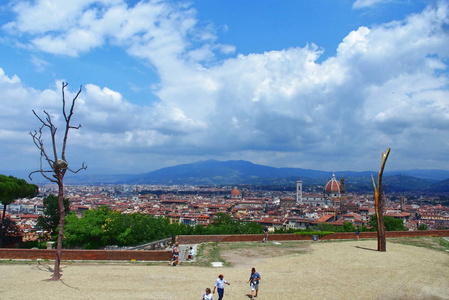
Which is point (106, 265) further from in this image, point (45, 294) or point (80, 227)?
point (80, 227)

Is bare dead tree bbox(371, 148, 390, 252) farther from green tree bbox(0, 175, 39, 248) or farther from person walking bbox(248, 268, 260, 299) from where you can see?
green tree bbox(0, 175, 39, 248)

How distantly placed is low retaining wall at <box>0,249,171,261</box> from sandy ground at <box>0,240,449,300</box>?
1.79 feet

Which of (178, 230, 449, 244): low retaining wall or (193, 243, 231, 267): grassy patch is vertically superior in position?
(178, 230, 449, 244): low retaining wall

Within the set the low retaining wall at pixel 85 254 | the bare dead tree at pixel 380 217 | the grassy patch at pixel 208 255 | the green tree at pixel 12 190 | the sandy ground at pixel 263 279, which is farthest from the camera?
the green tree at pixel 12 190

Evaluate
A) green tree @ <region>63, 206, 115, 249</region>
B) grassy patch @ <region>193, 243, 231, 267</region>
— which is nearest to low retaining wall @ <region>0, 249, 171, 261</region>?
grassy patch @ <region>193, 243, 231, 267</region>

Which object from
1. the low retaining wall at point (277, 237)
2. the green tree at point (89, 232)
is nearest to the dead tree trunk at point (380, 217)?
the low retaining wall at point (277, 237)

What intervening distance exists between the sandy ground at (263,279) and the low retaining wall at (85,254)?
55cm

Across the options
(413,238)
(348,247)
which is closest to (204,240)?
Answer: (348,247)

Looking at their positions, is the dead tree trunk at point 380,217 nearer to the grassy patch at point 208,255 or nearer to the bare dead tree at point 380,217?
the bare dead tree at point 380,217

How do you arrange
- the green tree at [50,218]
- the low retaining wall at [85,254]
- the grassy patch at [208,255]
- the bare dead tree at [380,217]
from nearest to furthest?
1. the low retaining wall at [85,254]
2. the grassy patch at [208,255]
3. the bare dead tree at [380,217]
4. the green tree at [50,218]

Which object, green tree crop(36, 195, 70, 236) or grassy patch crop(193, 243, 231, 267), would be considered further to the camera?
green tree crop(36, 195, 70, 236)

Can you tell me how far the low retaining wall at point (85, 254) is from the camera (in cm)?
1309

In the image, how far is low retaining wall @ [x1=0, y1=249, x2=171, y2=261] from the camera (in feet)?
42.9

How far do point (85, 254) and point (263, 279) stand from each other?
674 centimetres
